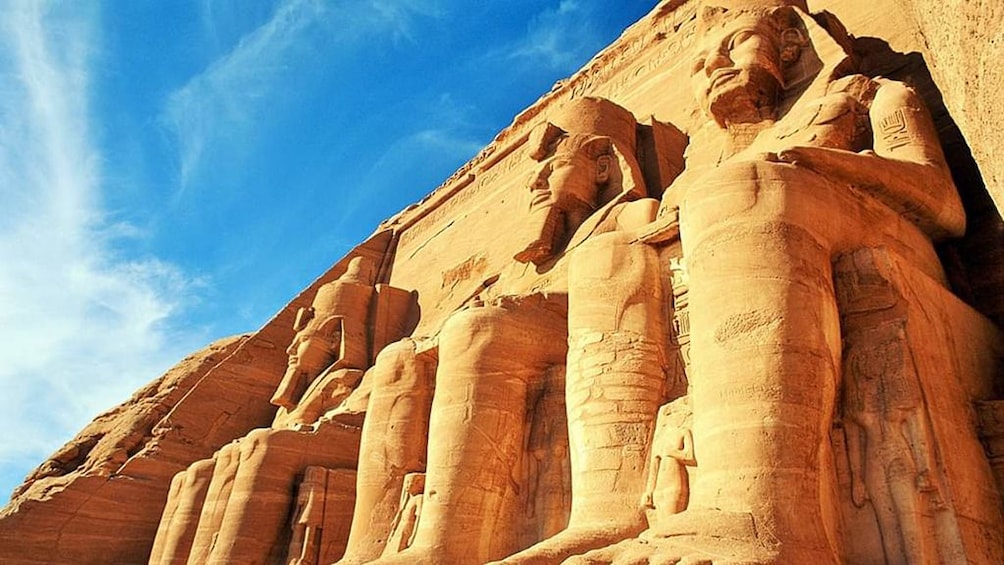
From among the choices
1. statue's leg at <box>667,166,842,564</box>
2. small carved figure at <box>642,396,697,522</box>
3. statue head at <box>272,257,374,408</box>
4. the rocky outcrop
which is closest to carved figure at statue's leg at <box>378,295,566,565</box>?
small carved figure at <box>642,396,697,522</box>

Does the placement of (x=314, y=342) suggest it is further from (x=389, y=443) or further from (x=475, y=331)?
(x=475, y=331)

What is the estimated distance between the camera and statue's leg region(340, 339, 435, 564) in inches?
186

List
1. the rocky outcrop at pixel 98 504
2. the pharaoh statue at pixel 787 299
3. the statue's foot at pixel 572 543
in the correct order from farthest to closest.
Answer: the rocky outcrop at pixel 98 504
the statue's foot at pixel 572 543
the pharaoh statue at pixel 787 299

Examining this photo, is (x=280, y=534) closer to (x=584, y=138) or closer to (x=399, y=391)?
(x=399, y=391)

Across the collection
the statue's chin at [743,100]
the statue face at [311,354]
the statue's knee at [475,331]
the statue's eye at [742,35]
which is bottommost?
the statue's knee at [475,331]

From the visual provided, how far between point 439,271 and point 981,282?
258 inches

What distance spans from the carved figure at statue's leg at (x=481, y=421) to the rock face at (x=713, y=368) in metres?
0.01

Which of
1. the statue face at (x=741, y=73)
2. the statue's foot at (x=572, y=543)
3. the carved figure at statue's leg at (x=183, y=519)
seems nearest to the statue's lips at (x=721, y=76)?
the statue face at (x=741, y=73)

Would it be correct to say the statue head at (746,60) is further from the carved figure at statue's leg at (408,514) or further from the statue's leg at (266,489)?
the statue's leg at (266,489)

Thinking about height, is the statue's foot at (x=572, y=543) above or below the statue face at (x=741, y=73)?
below

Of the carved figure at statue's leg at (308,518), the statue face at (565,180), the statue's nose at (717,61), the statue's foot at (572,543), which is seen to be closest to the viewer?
the statue's foot at (572,543)

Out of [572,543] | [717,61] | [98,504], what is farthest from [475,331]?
[98,504]

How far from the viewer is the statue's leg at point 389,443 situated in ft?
15.5

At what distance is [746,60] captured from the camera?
518 centimetres
